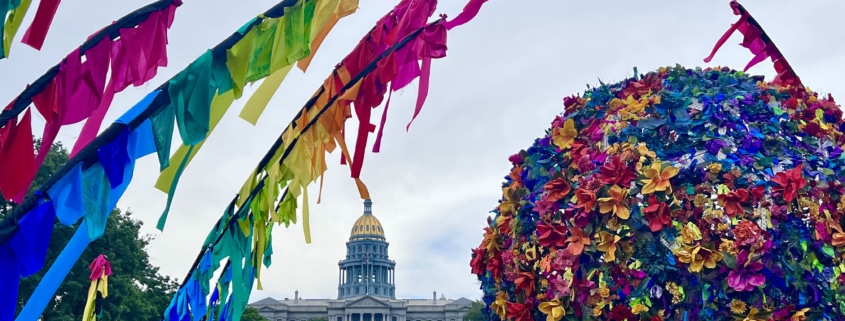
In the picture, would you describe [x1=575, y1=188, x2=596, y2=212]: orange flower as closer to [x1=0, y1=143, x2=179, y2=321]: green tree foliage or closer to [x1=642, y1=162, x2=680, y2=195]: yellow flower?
[x1=642, y1=162, x2=680, y2=195]: yellow flower

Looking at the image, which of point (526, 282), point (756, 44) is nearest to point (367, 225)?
point (756, 44)

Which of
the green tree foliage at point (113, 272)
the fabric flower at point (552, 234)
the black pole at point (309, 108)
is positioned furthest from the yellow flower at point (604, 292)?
the green tree foliage at point (113, 272)

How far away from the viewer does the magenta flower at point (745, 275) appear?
21.4ft

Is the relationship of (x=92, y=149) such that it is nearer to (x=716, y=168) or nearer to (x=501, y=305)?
(x=501, y=305)

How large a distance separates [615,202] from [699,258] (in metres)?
0.81

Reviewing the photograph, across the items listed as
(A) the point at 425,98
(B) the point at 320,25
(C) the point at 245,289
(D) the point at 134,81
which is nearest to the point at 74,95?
(D) the point at 134,81

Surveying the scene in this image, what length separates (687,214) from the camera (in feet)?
22.4

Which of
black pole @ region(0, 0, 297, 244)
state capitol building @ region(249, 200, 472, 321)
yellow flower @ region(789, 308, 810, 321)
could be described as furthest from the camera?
state capitol building @ region(249, 200, 472, 321)

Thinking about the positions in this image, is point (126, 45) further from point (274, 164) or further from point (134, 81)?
point (274, 164)

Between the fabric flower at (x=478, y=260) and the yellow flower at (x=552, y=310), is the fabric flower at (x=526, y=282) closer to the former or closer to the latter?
the yellow flower at (x=552, y=310)

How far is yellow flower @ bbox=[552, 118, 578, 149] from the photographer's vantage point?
26.3 feet

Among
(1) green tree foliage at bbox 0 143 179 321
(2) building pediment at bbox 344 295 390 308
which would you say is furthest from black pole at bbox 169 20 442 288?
(2) building pediment at bbox 344 295 390 308

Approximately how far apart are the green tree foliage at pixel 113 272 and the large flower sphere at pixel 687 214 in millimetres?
18756

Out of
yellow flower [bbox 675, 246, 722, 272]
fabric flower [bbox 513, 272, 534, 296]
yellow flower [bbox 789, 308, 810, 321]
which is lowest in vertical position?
yellow flower [bbox 789, 308, 810, 321]
